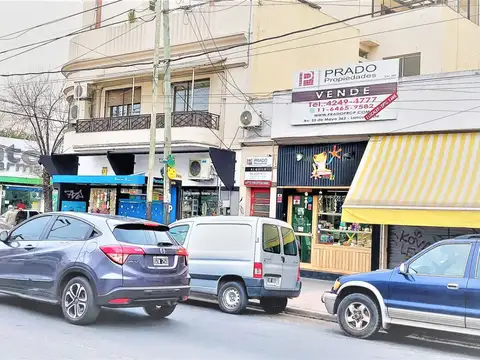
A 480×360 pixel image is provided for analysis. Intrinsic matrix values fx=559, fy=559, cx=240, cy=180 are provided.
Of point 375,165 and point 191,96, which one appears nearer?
point 375,165

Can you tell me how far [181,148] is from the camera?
19.8m

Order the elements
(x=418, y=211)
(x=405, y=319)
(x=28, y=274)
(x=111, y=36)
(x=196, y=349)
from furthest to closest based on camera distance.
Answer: (x=111, y=36), (x=418, y=211), (x=28, y=274), (x=405, y=319), (x=196, y=349)

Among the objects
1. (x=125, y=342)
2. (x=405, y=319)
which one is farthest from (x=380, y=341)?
(x=125, y=342)

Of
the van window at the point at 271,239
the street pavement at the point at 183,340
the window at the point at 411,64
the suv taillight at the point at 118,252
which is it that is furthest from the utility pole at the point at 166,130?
the window at the point at 411,64

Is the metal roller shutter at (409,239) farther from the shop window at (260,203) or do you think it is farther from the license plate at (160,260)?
the license plate at (160,260)

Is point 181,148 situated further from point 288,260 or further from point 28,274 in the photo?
point 28,274

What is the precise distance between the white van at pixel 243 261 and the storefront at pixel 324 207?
480 centimetres

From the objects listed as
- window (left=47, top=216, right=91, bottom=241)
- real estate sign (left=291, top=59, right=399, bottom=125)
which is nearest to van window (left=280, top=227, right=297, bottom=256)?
window (left=47, top=216, right=91, bottom=241)

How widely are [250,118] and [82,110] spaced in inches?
367

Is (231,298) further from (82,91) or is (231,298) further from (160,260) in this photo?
(82,91)

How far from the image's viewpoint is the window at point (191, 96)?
2023 centimetres

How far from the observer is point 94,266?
8195mm

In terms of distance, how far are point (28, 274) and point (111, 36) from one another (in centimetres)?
1527

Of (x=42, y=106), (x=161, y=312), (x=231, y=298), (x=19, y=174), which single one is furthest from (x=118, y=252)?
(x=19, y=174)
